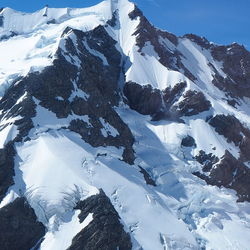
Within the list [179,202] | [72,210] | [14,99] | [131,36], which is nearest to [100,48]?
[131,36]

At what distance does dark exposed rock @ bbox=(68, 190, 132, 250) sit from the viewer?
65500mm

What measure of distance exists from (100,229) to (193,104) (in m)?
44.7

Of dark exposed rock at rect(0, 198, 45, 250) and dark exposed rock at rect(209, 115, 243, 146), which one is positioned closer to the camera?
dark exposed rock at rect(0, 198, 45, 250)

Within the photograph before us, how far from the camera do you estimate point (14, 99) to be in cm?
8475

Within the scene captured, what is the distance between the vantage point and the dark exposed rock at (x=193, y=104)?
Answer: 104 meters

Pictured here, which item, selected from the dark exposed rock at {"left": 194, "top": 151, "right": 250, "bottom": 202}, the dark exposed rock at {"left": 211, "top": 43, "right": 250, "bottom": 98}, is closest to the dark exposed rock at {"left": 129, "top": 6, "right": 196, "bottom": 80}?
the dark exposed rock at {"left": 211, "top": 43, "right": 250, "bottom": 98}

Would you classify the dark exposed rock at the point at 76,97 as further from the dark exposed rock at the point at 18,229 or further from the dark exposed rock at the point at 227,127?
the dark exposed rock at the point at 227,127

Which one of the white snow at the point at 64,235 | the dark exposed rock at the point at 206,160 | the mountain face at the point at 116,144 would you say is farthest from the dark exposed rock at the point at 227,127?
the white snow at the point at 64,235

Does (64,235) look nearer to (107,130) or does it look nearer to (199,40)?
(107,130)

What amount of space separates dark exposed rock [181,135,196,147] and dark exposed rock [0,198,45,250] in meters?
37.3

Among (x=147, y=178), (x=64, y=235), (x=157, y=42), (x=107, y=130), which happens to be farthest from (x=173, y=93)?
(x=64, y=235)

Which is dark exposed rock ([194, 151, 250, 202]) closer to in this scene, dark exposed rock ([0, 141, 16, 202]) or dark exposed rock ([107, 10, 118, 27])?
dark exposed rock ([0, 141, 16, 202])

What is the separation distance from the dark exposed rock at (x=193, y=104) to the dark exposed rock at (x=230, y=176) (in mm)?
12853

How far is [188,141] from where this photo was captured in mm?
96000
